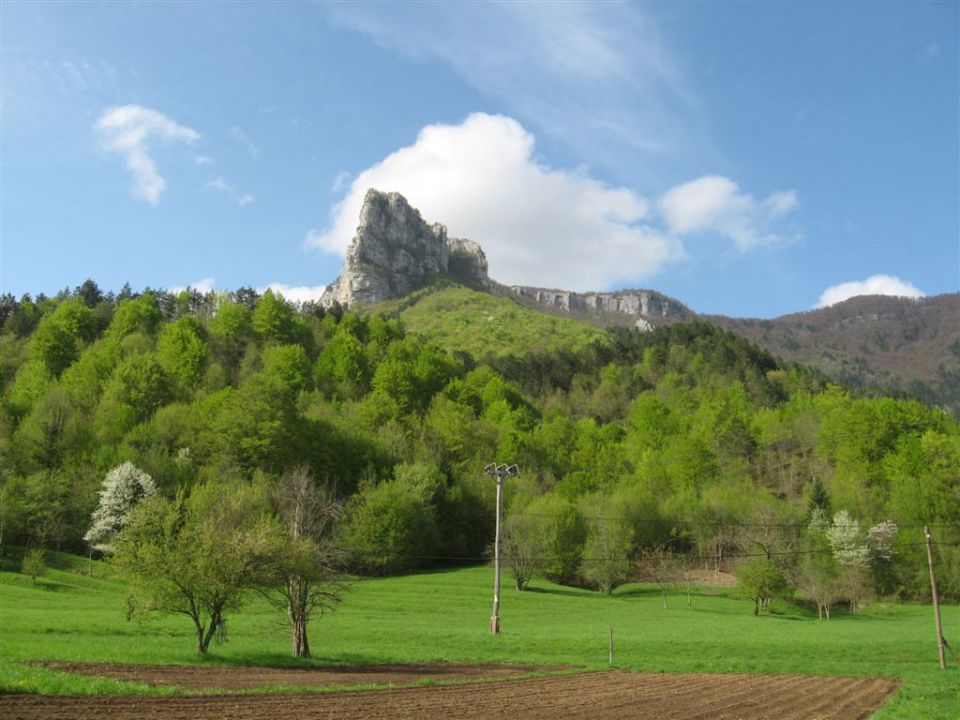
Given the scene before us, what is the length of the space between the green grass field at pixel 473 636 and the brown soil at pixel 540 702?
1.53m

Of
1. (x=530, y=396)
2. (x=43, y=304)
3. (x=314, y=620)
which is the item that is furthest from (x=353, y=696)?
(x=43, y=304)

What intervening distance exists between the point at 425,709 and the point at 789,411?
10920 centimetres

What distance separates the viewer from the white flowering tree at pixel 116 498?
214 feet

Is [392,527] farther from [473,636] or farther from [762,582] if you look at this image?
[473,636]

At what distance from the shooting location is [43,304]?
465 feet

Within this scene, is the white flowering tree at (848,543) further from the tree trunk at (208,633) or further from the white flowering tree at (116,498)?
the white flowering tree at (116,498)

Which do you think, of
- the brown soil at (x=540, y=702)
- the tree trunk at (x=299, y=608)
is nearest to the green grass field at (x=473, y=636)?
the tree trunk at (x=299, y=608)

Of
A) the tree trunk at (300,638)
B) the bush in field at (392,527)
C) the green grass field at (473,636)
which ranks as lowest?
the green grass field at (473,636)

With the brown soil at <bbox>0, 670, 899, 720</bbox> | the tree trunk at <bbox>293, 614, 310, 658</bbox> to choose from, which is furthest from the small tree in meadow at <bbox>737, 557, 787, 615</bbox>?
the tree trunk at <bbox>293, 614, 310, 658</bbox>

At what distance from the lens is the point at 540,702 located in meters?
21.6

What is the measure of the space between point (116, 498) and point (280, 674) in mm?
49070

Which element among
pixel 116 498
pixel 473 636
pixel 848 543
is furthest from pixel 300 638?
pixel 848 543

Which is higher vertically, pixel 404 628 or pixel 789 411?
pixel 789 411

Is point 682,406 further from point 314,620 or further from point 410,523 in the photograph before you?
point 314,620
